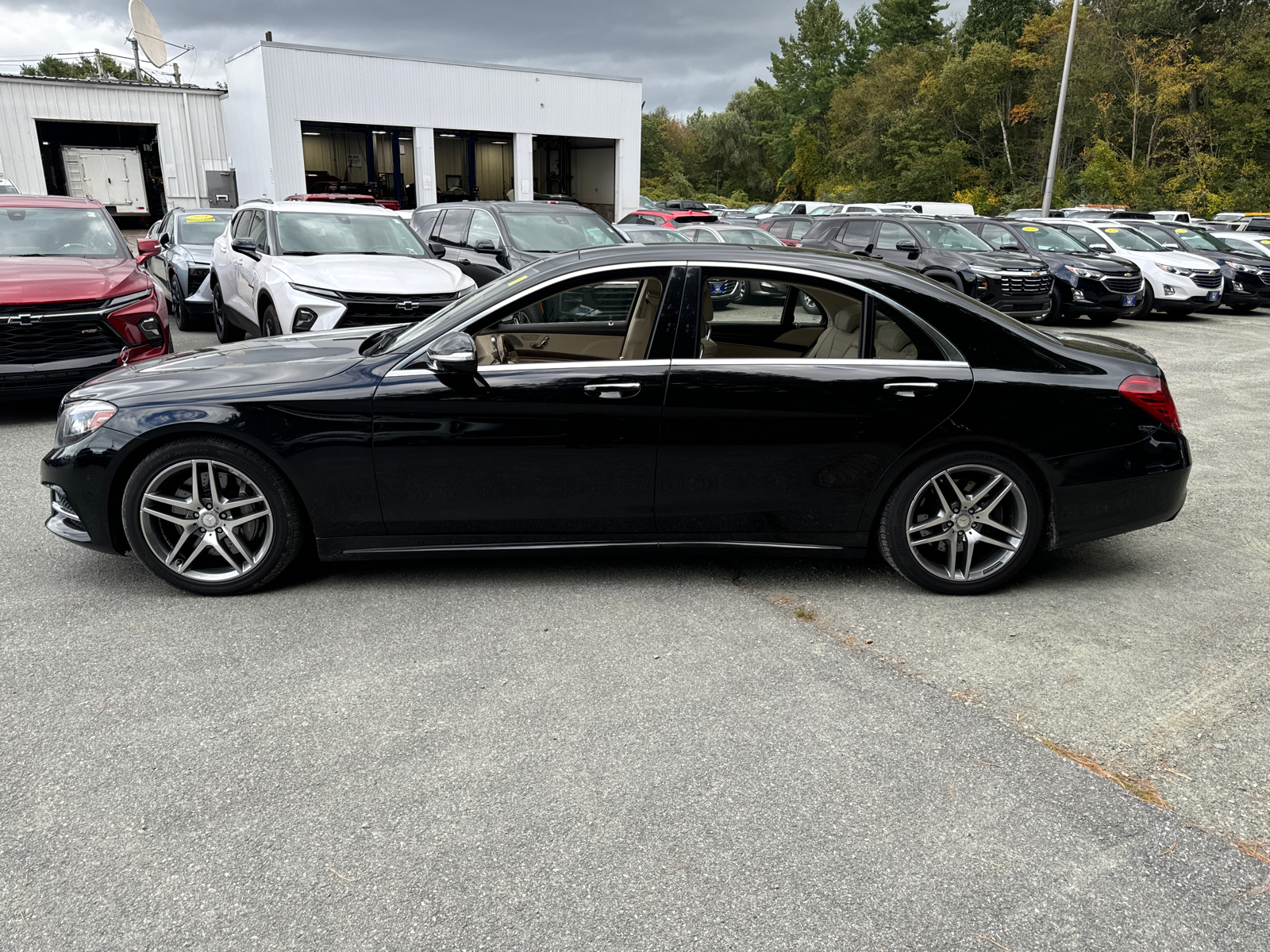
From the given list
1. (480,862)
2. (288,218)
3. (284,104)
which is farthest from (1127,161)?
(480,862)

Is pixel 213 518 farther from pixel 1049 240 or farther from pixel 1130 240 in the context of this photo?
pixel 1130 240

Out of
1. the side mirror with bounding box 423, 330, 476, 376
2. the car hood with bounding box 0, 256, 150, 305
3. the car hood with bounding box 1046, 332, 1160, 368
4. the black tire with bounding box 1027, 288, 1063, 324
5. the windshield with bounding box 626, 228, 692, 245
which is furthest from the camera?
the windshield with bounding box 626, 228, 692, 245

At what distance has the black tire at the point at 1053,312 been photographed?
1598 cm

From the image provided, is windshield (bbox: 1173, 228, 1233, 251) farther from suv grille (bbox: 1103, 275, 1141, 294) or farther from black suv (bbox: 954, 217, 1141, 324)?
suv grille (bbox: 1103, 275, 1141, 294)

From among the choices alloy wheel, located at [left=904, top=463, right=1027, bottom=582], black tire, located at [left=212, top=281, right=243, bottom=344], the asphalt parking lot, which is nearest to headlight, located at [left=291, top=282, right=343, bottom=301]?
black tire, located at [left=212, top=281, right=243, bottom=344]

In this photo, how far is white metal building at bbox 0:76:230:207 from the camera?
34.3m

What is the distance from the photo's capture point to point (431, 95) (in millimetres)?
35750

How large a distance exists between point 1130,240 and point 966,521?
55.3 ft

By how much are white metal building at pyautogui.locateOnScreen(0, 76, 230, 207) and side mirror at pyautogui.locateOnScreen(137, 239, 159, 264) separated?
91.5 ft

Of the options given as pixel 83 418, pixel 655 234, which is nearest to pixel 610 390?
pixel 83 418

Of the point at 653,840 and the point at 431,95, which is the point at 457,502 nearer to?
the point at 653,840

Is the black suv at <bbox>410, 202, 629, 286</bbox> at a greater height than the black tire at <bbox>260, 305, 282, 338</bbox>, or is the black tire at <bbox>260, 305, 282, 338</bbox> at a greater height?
the black suv at <bbox>410, 202, 629, 286</bbox>

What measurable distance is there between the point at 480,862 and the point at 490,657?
1230mm

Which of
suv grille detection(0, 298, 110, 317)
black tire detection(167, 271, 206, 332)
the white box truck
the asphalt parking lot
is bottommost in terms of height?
the asphalt parking lot
